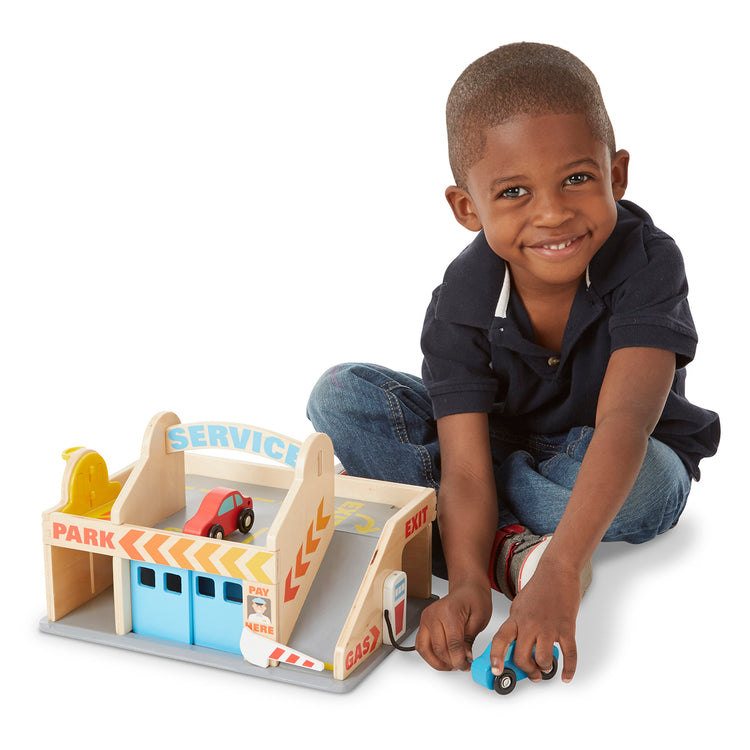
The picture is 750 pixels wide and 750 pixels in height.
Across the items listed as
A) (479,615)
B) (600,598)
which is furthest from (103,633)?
(600,598)

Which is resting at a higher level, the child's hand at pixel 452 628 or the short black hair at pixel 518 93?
the short black hair at pixel 518 93

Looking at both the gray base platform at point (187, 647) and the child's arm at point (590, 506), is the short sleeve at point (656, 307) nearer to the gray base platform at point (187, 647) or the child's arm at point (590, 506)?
the child's arm at point (590, 506)

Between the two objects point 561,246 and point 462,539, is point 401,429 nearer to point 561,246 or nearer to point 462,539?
point 462,539

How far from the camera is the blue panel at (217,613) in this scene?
1.40 m

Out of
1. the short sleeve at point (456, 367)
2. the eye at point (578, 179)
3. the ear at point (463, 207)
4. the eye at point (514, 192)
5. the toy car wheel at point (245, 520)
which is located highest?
the eye at point (578, 179)

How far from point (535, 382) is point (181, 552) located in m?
0.63

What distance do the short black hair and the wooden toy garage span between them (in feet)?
1.47

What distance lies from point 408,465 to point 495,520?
24 centimetres

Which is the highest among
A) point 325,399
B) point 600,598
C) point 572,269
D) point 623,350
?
point 572,269

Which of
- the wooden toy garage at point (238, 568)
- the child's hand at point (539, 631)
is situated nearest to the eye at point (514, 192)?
the wooden toy garage at point (238, 568)

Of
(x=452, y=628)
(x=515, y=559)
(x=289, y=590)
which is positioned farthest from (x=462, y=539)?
(x=289, y=590)

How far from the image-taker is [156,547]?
1390mm

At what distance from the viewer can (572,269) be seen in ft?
4.94

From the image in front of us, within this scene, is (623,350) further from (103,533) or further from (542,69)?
(103,533)
